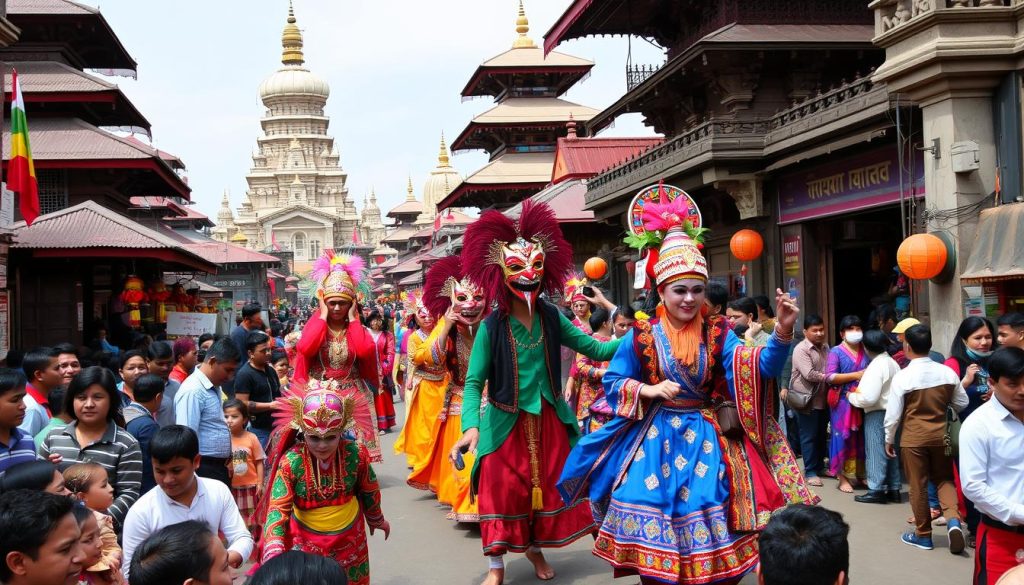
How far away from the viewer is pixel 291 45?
80250 mm

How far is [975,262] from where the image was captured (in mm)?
9273

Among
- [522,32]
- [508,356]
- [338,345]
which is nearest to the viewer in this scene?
[508,356]

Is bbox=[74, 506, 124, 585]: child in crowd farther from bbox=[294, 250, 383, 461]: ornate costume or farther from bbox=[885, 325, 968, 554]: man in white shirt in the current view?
bbox=[885, 325, 968, 554]: man in white shirt

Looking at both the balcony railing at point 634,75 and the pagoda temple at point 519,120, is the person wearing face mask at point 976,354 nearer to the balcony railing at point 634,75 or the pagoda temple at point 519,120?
the balcony railing at point 634,75

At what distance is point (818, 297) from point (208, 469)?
34.2 feet

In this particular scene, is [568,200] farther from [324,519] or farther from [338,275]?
[324,519]

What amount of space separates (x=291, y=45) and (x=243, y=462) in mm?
79170

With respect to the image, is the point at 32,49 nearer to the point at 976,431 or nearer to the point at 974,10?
the point at 974,10

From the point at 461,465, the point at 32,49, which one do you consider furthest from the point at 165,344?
the point at 32,49

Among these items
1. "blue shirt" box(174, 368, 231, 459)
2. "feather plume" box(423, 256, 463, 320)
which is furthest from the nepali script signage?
"blue shirt" box(174, 368, 231, 459)

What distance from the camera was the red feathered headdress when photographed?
600 cm

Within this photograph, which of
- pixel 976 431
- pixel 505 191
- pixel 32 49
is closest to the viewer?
pixel 976 431

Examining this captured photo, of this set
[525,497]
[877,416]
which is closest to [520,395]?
[525,497]

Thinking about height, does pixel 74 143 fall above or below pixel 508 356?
above
